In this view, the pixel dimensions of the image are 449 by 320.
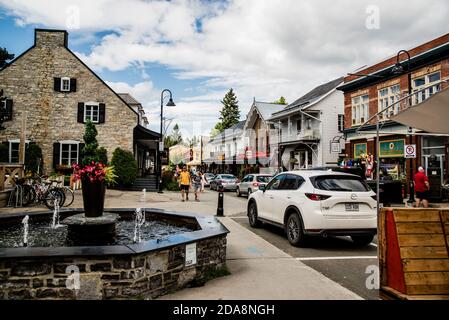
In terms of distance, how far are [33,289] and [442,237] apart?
5.23 m

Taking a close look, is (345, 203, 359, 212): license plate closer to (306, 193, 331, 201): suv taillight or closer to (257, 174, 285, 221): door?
(306, 193, 331, 201): suv taillight

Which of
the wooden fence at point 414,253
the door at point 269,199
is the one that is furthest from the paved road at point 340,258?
the door at point 269,199

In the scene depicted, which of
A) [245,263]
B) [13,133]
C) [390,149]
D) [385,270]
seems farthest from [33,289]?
[13,133]

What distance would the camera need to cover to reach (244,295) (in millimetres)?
4363

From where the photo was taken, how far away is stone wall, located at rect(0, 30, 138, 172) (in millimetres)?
24906

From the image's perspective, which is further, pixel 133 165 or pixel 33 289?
pixel 133 165

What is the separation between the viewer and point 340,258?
6523 mm

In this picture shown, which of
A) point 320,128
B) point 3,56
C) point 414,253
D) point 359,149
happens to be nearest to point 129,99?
point 3,56

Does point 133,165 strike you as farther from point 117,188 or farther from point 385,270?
point 385,270

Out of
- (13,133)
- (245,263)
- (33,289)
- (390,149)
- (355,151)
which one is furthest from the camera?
(355,151)

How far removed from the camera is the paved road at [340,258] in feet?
16.6

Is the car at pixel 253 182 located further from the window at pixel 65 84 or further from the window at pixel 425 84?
the window at pixel 65 84

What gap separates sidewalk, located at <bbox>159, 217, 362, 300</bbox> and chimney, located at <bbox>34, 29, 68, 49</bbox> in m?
25.3

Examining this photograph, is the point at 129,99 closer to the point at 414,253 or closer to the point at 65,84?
the point at 65,84
